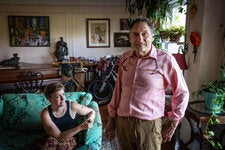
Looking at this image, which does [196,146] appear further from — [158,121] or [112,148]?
[158,121]

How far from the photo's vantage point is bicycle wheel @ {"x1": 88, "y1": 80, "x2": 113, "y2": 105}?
4227mm

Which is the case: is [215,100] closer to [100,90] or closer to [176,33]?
[176,33]

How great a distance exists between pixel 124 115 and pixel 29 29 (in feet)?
14.5

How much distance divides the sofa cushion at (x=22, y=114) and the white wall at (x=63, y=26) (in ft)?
10.4

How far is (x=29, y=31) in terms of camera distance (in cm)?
Result: 496

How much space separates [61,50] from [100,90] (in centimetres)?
154

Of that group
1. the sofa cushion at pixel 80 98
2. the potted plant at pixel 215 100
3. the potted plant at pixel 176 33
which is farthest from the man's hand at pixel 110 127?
the potted plant at pixel 176 33

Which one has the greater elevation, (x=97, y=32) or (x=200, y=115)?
(x=97, y=32)

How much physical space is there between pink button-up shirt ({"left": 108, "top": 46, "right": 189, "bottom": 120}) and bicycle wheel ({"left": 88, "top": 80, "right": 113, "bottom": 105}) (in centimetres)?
297

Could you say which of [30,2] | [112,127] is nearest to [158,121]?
[112,127]

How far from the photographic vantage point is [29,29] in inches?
195

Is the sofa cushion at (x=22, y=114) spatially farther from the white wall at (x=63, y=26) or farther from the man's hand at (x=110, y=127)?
the white wall at (x=63, y=26)

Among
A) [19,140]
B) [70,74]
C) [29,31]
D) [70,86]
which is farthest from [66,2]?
[19,140]

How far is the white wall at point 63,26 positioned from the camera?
4.94 meters
